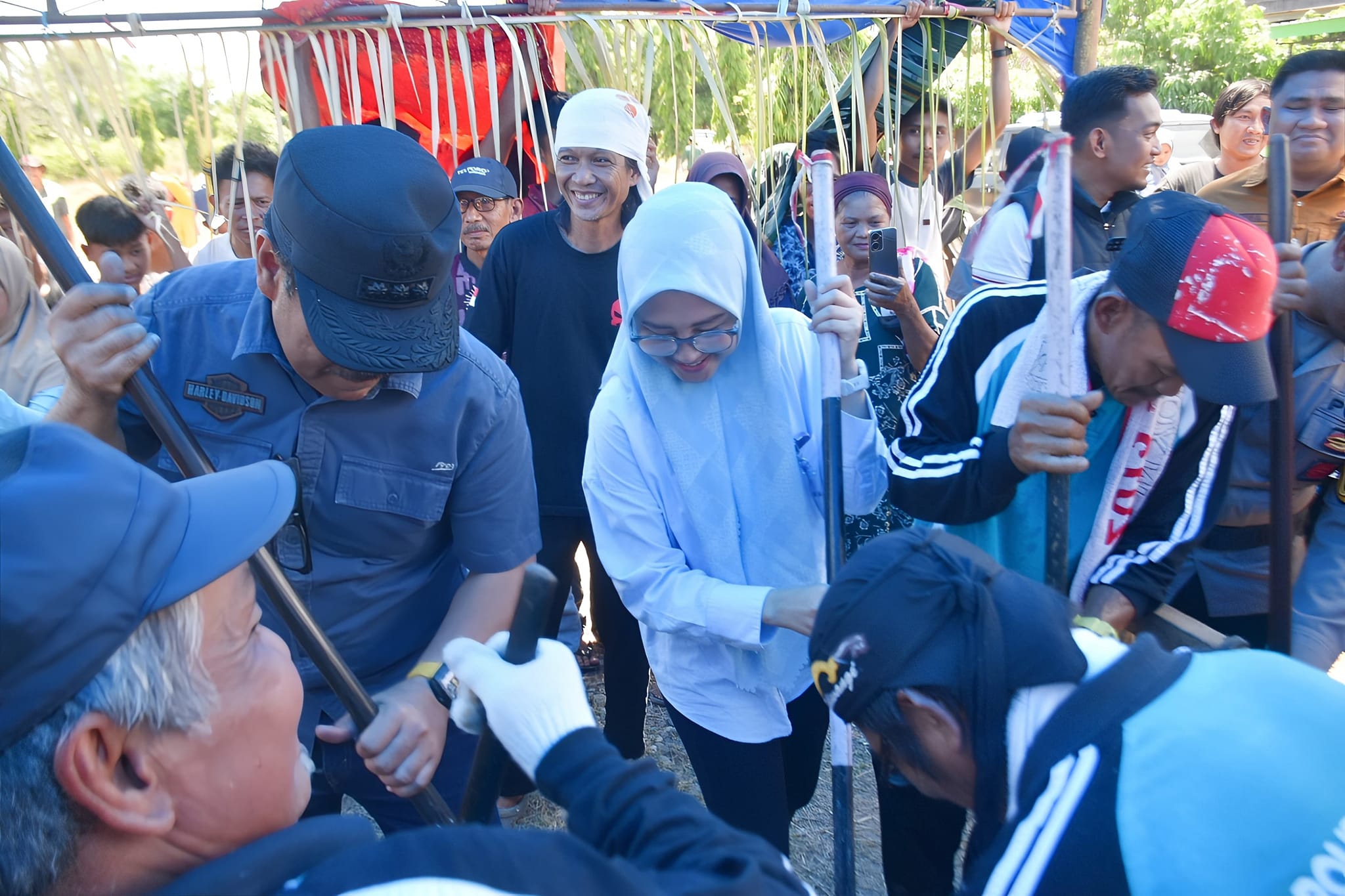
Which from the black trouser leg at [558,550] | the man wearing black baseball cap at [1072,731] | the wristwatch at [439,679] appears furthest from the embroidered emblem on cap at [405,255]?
the black trouser leg at [558,550]

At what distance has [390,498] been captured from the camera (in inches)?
74.9

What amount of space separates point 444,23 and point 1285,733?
3123 millimetres

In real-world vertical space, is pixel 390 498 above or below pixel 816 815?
above

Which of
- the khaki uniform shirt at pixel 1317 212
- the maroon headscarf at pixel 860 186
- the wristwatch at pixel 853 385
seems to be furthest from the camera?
the maroon headscarf at pixel 860 186

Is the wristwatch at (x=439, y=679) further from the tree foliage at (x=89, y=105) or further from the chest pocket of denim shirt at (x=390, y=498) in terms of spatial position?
the tree foliage at (x=89, y=105)

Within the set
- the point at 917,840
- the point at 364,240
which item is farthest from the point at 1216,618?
the point at 364,240

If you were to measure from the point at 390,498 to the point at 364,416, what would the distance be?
0.18 meters

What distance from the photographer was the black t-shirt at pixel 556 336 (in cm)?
332

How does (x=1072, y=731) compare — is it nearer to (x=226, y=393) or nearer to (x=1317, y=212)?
(x=226, y=393)

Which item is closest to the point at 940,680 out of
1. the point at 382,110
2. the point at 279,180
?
the point at 279,180

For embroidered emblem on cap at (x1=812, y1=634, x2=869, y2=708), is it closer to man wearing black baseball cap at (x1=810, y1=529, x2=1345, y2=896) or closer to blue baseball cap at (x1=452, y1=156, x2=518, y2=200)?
man wearing black baseball cap at (x1=810, y1=529, x2=1345, y2=896)

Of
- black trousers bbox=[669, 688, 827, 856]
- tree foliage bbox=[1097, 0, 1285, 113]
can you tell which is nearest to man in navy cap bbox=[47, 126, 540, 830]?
black trousers bbox=[669, 688, 827, 856]

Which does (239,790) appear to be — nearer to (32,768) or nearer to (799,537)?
(32,768)

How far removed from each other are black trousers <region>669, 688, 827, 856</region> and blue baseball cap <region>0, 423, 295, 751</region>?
1.48 metres
